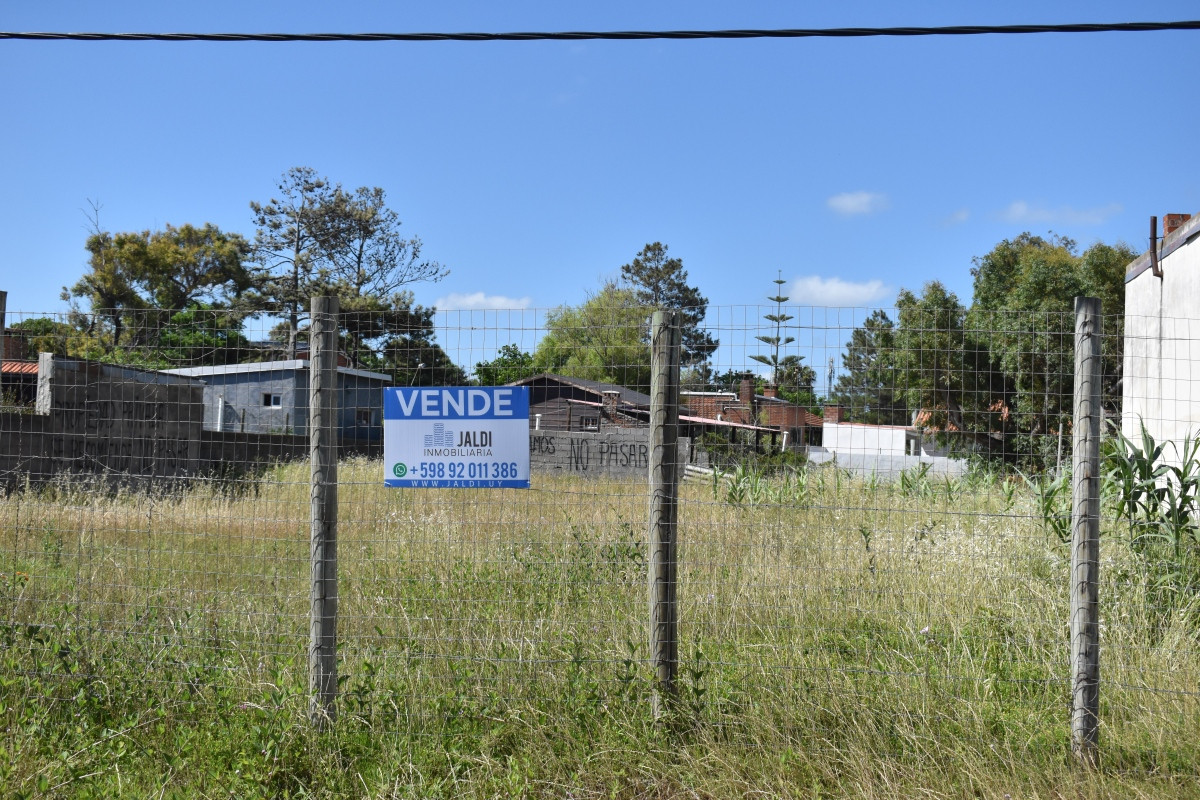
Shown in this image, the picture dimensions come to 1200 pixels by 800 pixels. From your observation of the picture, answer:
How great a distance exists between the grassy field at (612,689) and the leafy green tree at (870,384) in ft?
2.09

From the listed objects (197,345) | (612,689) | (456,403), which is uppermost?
(197,345)

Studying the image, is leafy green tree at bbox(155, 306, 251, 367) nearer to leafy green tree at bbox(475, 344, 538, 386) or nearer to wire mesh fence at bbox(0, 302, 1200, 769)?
wire mesh fence at bbox(0, 302, 1200, 769)

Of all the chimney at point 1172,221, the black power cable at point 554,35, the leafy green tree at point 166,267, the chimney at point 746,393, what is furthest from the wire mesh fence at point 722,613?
the leafy green tree at point 166,267

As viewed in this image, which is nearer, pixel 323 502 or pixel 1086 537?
pixel 1086 537

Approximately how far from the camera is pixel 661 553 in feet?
15.1

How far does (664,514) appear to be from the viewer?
4.59 metres

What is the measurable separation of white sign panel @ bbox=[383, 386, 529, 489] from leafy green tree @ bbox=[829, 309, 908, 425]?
179 centimetres

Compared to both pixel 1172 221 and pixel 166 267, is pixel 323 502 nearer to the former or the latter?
pixel 1172 221

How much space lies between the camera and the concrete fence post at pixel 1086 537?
433cm

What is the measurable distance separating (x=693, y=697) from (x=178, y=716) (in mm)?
2864

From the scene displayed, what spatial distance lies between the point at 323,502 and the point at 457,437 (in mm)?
813

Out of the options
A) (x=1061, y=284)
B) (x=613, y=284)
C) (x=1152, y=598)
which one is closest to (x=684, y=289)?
(x=613, y=284)

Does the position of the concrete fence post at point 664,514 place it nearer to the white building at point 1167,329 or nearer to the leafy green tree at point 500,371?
the leafy green tree at point 500,371

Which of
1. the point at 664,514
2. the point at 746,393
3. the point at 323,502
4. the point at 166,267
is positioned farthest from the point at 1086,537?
the point at 166,267
